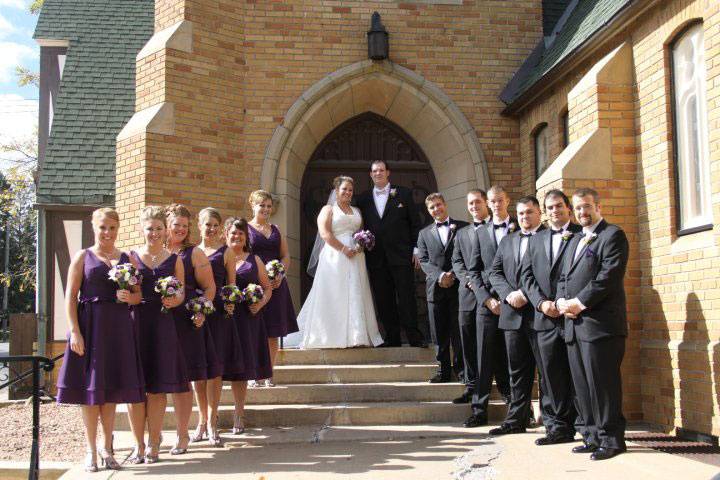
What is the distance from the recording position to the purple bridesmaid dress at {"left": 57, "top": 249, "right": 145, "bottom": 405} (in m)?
5.33

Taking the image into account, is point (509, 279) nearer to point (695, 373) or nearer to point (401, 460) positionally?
point (695, 373)

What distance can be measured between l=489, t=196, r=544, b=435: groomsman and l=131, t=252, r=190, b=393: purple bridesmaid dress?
2749 millimetres

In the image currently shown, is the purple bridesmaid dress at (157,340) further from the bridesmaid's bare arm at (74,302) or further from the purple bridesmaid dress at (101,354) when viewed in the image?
the bridesmaid's bare arm at (74,302)

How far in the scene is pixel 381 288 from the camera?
8.97 metres

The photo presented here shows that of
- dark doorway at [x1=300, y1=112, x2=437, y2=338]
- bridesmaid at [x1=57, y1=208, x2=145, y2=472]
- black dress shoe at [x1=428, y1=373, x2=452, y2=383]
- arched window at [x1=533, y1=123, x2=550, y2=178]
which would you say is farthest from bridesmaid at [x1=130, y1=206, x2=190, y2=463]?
arched window at [x1=533, y1=123, x2=550, y2=178]

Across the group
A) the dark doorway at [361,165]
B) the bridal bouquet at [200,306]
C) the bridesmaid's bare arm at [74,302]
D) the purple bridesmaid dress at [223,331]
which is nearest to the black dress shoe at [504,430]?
the purple bridesmaid dress at [223,331]

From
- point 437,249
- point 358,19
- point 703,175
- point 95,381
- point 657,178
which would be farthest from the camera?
point 358,19

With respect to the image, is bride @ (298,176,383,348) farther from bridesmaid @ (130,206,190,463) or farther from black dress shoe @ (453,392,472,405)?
bridesmaid @ (130,206,190,463)

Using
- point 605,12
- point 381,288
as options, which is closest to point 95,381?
point 381,288

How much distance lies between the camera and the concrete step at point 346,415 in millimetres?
7109

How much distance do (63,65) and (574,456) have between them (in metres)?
12.0

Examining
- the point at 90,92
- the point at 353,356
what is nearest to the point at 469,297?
the point at 353,356

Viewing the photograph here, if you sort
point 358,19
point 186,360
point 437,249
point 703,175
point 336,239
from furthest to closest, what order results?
point 358,19, point 336,239, point 437,249, point 703,175, point 186,360

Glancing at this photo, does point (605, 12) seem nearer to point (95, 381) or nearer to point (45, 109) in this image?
point (95, 381)
